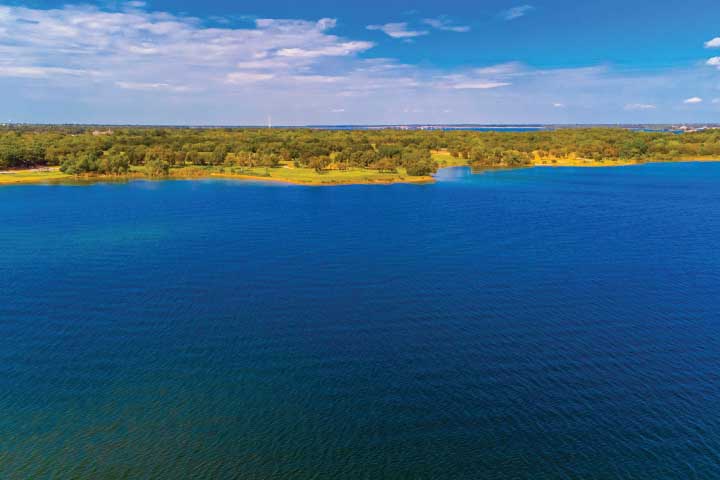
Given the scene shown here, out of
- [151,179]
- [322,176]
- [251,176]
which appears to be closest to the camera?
[151,179]

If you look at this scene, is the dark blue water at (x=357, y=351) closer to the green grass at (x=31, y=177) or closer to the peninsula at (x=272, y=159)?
the green grass at (x=31, y=177)

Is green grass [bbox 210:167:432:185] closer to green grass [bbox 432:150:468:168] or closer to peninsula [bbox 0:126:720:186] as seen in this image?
peninsula [bbox 0:126:720:186]

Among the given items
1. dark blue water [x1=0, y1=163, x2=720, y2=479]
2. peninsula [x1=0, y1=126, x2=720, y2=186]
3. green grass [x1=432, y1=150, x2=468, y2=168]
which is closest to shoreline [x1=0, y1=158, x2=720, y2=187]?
peninsula [x1=0, y1=126, x2=720, y2=186]

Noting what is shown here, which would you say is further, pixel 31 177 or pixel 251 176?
pixel 251 176

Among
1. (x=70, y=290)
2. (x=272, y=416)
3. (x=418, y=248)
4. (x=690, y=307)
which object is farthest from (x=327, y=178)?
(x=272, y=416)

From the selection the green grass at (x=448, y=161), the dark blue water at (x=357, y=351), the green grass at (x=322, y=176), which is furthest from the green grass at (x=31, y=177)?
the green grass at (x=448, y=161)

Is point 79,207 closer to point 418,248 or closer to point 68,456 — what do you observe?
point 418,248

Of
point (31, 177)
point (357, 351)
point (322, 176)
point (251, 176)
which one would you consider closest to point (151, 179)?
point (251, 176)

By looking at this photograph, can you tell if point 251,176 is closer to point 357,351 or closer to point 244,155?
point 244,155
